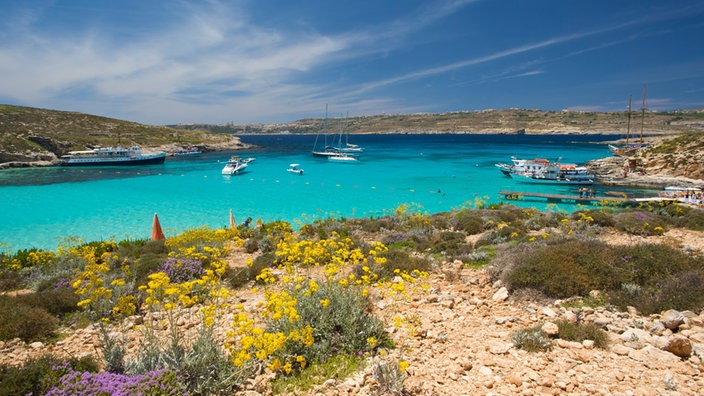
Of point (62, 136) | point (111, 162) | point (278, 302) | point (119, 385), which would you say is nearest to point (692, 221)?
point (278, 302)

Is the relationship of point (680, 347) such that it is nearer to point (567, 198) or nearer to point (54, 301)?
point (54, 301)

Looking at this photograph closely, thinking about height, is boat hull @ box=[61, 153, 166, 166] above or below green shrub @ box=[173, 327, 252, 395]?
above

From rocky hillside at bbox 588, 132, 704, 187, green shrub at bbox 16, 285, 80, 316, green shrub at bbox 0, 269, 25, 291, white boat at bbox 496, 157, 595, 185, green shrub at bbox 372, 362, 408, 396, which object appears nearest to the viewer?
green shrub at bbox 372, 362, 408, 396

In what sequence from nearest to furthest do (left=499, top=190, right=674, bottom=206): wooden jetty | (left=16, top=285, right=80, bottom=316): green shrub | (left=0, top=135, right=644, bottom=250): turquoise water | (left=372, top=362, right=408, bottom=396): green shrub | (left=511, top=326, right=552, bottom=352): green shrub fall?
(left=372, top=362, right=408, bottom=396): green shrub → (left=511, top=326, right=552, bottom=352): green shrub → (left=16, top=285, right=80, bottom=316): green shrub → (left=0, top=135, right=644, bottom=250): turquoise water → (left=499, top=190, right=674, bottom=206): wooden jetty

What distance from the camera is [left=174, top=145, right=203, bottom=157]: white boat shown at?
90.3m

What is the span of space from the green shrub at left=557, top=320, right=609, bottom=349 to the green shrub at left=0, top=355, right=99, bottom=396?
6652mm

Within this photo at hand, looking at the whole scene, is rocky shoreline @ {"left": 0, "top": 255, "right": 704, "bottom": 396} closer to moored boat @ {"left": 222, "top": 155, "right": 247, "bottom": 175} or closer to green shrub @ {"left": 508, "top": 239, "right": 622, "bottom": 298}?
green shrub @ {"left": 508, "top": 239, "right": 622, "bottom": 298}

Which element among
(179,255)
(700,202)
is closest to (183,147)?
(179,255)

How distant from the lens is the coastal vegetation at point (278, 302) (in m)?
4.34

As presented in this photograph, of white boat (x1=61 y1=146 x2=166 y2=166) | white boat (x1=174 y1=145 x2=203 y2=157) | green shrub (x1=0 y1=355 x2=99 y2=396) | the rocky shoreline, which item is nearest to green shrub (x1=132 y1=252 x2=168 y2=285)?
the rocky shoreline

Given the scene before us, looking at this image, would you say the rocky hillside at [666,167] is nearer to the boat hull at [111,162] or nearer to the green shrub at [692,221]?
the green shrub at [692,221]

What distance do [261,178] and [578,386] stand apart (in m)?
50.3

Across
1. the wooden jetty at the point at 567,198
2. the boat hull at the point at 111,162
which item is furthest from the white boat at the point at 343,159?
the wooden jetty at the point at 567,198

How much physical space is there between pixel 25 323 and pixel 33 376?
10.1 feet
